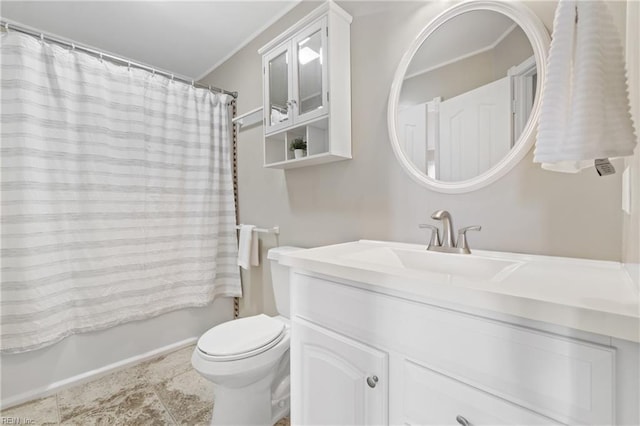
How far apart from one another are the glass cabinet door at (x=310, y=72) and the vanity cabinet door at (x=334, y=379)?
106 cm

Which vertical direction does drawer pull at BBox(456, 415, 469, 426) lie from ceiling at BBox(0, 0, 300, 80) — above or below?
below

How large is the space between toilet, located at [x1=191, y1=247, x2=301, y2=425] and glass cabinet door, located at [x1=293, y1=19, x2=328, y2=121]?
2.60 ft

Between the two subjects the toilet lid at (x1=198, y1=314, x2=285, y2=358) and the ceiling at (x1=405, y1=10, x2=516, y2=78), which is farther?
the toilet lid at (x1=198, y1=314, x2=285, y2=358)

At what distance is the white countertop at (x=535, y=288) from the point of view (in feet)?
1.62

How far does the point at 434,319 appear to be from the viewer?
0.69m

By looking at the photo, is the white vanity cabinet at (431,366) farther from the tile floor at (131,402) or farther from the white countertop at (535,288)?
the tile floor at (131,402)

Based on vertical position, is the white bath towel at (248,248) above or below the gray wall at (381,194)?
below

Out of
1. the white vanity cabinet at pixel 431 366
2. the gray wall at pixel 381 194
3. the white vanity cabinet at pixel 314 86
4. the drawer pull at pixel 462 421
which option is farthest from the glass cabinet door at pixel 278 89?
the drawer pull at pixel 462 421

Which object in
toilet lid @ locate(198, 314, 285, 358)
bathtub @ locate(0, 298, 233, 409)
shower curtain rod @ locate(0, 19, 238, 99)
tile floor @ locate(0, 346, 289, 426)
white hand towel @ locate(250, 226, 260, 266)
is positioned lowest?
tile floor @ locate(0, 346, 289, 426)

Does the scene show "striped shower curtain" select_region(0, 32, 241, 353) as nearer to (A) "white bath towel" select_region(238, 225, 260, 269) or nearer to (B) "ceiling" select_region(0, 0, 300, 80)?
(A) "white bath towel" select_region(238, 225, 260, 269)

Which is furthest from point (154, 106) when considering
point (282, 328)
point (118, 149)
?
point (282, 328)

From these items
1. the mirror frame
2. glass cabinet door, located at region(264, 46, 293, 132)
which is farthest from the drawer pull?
glass cabinet door, located at region(264, 46, 293, 132)

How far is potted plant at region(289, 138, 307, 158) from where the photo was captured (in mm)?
1647

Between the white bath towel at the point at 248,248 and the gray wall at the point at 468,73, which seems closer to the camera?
the gray wall at the point at 468,73
